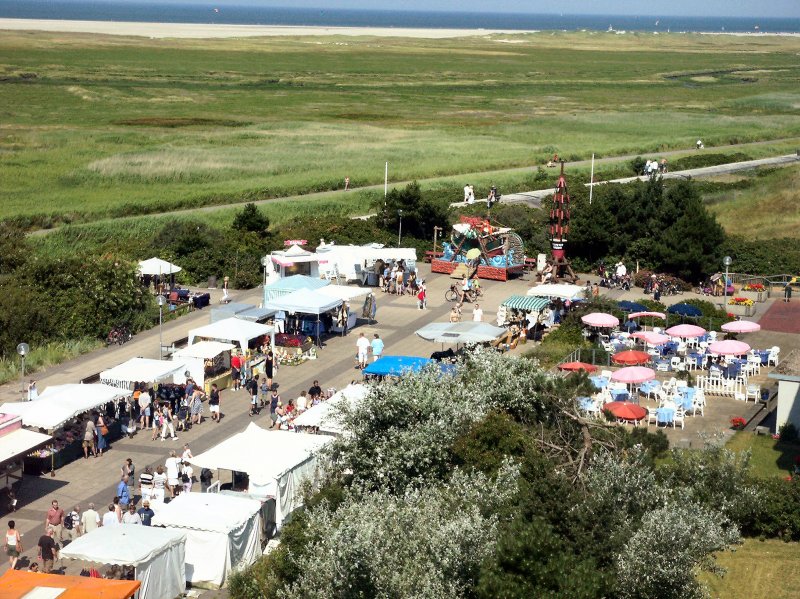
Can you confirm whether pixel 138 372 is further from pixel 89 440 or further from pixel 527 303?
pixel 527 303

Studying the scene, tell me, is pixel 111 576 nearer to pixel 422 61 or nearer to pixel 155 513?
pixel 155 513

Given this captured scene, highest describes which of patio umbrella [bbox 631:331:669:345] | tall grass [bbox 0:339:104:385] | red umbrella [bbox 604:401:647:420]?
red umbrella [bbox 604:401:647:420]

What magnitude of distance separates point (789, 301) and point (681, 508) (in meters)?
26.3

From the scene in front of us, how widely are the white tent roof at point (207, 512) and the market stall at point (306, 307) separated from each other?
14.0 metres

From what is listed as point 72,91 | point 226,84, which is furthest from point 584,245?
point 226,84

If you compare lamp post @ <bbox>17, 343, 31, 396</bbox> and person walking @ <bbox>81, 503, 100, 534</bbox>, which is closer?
person walking @ <bbox>81, 503, 100, 534</bbox>

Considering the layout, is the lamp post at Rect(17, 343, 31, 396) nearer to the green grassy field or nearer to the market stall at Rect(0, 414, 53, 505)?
the market stall at Rect(0, 414, 53, 505)

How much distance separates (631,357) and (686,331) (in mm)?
2650

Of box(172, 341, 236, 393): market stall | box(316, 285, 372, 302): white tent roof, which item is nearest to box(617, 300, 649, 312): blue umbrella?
box(316, 285, 372, 302): white tent roof

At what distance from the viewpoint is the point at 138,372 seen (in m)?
28.5

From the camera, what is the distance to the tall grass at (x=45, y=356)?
32.0 m

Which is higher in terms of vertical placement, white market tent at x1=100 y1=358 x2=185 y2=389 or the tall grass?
white market tent at x1=100 y1=358 x2=185 y2=389

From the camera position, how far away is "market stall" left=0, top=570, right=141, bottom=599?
17406 mm

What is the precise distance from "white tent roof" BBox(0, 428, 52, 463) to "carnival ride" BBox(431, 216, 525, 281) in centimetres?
2232
